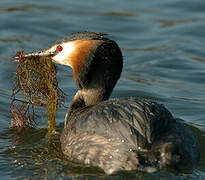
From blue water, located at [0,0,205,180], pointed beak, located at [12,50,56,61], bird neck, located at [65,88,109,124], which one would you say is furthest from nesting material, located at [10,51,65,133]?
blue water, located at [0,0,205,180]

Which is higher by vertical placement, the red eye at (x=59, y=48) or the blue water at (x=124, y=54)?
the red eye at (x=59, y=48)

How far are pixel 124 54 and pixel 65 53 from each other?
4899mm

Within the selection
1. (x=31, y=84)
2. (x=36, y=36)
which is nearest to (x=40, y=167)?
(x=31, y=84)

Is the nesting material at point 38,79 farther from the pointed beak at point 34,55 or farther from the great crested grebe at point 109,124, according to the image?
the great crested grebe at point 109,124

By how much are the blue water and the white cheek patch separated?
1192 millimetres

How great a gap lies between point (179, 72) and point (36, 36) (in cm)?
379

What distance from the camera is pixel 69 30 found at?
13633mm

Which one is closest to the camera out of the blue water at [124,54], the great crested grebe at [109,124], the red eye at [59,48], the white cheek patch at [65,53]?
the great crested grebe at [109,124]

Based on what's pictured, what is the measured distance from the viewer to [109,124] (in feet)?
21.5

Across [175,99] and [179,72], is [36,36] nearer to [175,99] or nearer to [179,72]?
[179,72]

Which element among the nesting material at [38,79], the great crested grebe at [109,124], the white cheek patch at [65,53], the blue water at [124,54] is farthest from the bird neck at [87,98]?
the blue water at [124,54]

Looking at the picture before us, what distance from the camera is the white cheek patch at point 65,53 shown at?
7.52 meters

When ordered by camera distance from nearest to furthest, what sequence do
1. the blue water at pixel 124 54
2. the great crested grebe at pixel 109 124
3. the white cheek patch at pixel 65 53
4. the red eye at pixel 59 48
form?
1. the great crested grebe at pixel 109 124
2. the blue water at pixel 124 54
3. the white cheek patch at pixel 65 53
4. the red eye at pixel 59 48

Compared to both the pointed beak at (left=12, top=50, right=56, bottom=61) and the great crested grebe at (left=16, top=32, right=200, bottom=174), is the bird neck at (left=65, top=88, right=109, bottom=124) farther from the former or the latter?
the pointed beak at (left=12, top=50, right=56, bottom=61)
